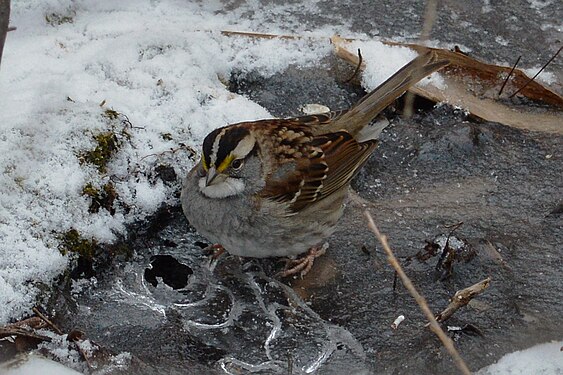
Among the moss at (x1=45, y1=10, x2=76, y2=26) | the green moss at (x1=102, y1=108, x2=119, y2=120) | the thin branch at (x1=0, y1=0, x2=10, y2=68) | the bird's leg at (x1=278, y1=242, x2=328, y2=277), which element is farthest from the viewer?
the moss at (x1=45, y1=10, x2=76, y2=26)

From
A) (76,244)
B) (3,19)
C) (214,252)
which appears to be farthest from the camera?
(214,252)

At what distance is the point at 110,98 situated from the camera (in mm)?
4809

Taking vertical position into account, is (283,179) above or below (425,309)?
below

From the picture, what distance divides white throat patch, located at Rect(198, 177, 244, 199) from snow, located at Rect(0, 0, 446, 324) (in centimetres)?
36

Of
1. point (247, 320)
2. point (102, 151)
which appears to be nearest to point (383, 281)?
point (247, 320)

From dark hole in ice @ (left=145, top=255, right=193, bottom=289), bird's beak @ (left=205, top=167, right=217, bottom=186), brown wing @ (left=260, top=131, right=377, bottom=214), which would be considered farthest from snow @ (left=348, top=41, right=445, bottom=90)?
dark hole in ice @ (left=145, top=255, right=193, bottom=289)

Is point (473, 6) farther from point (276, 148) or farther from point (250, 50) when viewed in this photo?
point (276, 148)

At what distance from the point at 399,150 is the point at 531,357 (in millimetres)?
1538

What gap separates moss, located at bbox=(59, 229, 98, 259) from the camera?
4.04 meters

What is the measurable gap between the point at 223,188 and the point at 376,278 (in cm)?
86

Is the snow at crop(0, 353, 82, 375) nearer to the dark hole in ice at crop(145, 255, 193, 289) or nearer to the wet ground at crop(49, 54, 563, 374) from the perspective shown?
the wet ground at crop(49, 54, 563, 374)

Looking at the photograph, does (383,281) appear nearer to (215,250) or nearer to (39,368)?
(215,250)

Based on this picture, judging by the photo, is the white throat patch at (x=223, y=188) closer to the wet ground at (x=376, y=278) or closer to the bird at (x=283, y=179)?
the bird at (x=283, y=179)

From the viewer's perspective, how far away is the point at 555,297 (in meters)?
4.18
